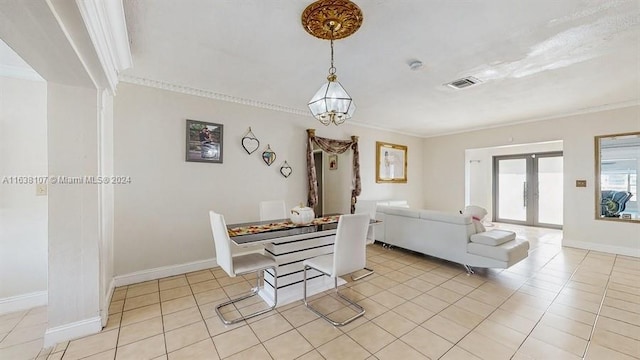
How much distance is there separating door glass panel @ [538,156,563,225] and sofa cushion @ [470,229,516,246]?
175 inches

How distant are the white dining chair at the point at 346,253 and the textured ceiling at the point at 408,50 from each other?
5.38 feet

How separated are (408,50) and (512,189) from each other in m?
6.72

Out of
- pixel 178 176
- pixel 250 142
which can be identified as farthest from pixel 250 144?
pixel 178 176

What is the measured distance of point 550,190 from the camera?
21.2ft

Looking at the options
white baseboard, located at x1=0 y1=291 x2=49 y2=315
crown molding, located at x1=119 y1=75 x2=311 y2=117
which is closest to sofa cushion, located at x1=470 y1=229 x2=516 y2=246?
crown molding, located at x1=119 y1=75 x2=311 y2=117

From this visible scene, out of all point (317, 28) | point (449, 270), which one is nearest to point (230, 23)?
point (317, 28)

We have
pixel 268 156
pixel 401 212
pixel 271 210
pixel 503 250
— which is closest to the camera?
pixel 503 250

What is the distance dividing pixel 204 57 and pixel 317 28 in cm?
132

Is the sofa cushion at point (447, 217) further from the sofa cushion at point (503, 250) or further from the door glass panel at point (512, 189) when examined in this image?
the door glass panel at point (512, 189)

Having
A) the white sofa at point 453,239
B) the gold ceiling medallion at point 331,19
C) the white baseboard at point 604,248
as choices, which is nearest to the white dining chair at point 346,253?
the gold ceiling medallion at point 331,19

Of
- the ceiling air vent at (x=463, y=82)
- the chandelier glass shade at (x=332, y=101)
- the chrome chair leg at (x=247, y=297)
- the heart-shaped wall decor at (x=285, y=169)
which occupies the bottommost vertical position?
the chrome chair leg at (x=247, y=297)

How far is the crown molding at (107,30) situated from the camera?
4.82 feet

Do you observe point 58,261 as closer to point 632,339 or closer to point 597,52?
point 632,339

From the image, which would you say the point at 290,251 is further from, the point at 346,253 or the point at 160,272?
the point at 160,272
